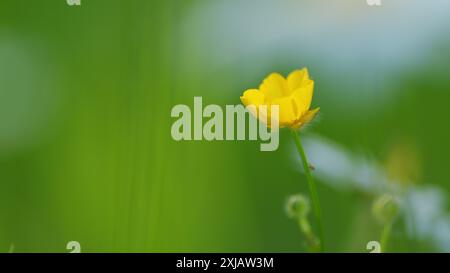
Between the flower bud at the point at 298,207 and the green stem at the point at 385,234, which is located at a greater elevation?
the flower bud at the point at 298,207

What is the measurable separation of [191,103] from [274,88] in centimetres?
15

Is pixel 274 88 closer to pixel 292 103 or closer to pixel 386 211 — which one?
pixel 292 103

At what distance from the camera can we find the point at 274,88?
944 mm

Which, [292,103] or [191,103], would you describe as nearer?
[292,103]

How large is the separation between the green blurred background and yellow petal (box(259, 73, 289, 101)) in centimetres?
13

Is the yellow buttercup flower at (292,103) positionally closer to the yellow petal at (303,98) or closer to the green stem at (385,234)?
the yellow petal at (303,98)

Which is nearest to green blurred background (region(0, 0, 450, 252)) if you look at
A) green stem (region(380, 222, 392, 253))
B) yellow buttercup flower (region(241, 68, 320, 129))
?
green stem (region(380, 222, 392, 253))

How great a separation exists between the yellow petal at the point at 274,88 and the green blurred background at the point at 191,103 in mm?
126

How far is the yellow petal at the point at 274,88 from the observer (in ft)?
3.05

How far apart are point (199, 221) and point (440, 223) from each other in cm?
32

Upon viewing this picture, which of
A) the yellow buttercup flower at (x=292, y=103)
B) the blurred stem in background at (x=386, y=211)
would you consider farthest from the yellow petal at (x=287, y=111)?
the blurred stem in background at (x=386, y=211)

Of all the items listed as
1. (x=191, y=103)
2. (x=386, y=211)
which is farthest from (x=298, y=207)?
(x=191, y=103)
